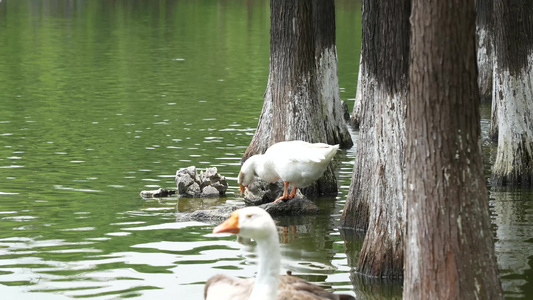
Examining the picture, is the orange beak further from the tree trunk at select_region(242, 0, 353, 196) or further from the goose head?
the tree trunk at select_region(242, 0, 353, 196)

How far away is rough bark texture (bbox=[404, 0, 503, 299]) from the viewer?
882cm

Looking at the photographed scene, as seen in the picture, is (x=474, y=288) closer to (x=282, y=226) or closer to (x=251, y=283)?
(x=251, y=283)

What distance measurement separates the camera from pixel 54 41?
1874 inches

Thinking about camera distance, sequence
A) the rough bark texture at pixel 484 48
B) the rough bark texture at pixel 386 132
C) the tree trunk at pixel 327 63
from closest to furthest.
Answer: the rough bark texture at pixel 386 132 → the tree trunk at pixel 327 63 → the rough bark texture at pixel 484 48

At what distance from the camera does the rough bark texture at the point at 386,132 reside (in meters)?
11.4

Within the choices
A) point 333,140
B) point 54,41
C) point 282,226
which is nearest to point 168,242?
point 282,226

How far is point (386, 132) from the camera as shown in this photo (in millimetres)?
12055

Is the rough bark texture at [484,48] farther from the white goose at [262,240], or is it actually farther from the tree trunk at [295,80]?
the white goose at [262,240]

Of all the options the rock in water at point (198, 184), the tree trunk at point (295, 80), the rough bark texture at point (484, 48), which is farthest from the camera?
the rough bark texture at point (484, 48)

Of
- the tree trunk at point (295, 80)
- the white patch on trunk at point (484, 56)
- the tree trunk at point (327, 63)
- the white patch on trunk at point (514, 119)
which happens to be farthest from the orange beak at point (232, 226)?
the white patch on trunk at point (484, 56)

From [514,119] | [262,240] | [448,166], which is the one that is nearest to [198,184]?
[514,119]

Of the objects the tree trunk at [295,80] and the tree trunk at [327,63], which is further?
the tree trunk at [327,63]

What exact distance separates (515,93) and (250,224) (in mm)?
10488

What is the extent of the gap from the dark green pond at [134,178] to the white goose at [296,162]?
0.66 meters
